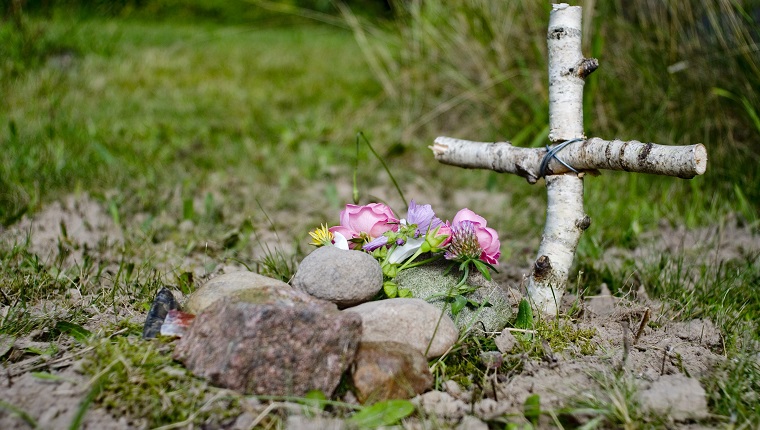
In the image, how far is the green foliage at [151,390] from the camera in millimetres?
1483

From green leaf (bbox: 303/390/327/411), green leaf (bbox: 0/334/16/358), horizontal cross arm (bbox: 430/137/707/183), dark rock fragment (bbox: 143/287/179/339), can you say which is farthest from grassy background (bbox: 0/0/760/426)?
green leaf (bbox: 303/390/327/411)

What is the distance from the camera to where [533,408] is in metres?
1.53

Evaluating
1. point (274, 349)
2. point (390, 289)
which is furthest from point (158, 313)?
point (390, 289)

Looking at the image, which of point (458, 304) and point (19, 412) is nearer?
point (19, 412)

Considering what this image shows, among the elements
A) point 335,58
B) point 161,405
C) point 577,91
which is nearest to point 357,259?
point 161,405

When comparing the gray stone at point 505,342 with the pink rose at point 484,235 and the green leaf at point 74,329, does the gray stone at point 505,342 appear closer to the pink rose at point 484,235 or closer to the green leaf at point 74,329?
the pink rose at point 484,235

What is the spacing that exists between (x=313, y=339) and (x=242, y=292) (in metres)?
0.24

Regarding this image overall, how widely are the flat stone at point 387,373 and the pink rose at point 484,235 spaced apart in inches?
17.0

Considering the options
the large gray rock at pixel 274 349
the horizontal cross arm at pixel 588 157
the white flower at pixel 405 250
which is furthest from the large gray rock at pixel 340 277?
the horizontal cross arm at pixel 588 157

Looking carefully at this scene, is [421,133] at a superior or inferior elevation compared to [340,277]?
superior

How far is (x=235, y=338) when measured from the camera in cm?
153

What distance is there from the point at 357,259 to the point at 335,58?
6872 millimetres

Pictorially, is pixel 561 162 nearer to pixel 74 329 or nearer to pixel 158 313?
pixel 158 313

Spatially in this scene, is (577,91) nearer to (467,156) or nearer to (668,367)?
(467,156)
